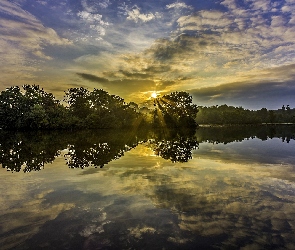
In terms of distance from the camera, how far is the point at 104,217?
7680 mm

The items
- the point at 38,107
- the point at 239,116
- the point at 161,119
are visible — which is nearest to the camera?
the point at 38,107

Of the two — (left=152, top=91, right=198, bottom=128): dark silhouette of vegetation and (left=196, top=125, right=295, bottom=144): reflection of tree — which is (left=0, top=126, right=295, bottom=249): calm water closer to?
(left=196, top=125, right=295, bottom=144): reflection of tree

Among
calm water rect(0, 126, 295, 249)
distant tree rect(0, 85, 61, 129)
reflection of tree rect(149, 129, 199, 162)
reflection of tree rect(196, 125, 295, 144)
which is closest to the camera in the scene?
calm water rect(0, 126, 295, 249)

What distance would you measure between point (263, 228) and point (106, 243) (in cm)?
495

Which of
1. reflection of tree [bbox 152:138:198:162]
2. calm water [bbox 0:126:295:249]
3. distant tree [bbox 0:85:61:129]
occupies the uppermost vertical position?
distant tree [bbox 0:85:61:129]

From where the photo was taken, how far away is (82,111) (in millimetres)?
85812

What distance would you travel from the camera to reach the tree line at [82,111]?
69.6 metres

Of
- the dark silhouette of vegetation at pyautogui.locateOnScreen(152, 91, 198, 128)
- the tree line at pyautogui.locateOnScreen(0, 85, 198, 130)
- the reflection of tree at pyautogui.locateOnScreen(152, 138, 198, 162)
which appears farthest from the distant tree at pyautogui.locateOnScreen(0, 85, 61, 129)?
the reflection of tree at pyautogui.locateOnScreen(152, 138, 198, 162)

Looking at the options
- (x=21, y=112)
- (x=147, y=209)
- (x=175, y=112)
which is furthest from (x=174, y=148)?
(x=175, y=112)

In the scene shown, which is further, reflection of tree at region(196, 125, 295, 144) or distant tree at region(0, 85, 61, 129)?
distant tree at region(0, 85, 61, 129)

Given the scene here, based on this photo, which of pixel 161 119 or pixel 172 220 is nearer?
pixel 172 220

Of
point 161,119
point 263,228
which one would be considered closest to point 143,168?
point 263,228

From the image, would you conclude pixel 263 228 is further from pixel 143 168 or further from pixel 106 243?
pixel 143 168

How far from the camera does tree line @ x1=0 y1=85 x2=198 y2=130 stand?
69.6m
